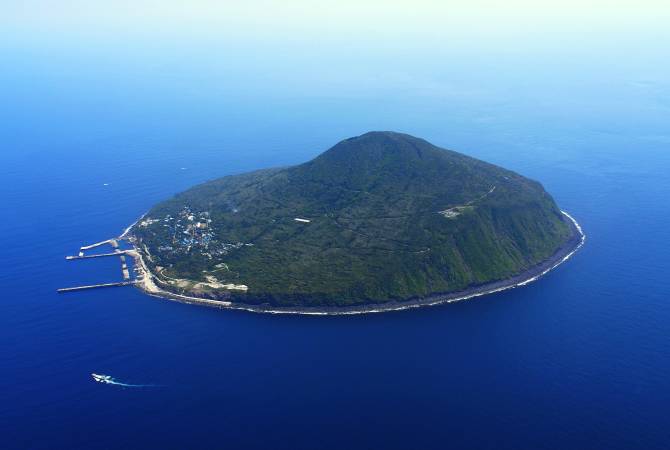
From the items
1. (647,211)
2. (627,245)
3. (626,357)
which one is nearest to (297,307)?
(626,357)

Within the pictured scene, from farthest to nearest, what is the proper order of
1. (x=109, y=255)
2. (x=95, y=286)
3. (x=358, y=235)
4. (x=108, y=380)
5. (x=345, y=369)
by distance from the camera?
(x=109, y=255)
(x=358, y=235)
(x=95, y=286)
(x=345, y=369)
(x=108, y=380)

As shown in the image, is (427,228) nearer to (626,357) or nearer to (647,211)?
(626,357)

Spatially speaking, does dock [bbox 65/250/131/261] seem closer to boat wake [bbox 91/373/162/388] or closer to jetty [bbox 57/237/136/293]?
jetty [bbox 57/237/136/293]

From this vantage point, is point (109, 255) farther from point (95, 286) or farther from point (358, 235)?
point (358, 235)

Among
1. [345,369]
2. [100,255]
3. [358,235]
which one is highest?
[100,255]

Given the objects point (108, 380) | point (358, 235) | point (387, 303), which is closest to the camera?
point (108, 380)

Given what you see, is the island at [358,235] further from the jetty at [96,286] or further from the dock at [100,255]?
the dock at [100,255]

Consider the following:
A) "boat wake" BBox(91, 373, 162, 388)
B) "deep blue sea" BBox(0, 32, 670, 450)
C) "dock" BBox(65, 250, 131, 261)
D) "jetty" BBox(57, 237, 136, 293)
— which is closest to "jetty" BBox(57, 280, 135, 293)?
"jetty" BBox(57, 237, 136, 293)

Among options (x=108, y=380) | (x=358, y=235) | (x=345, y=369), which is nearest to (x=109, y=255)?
(x=108, y=380)

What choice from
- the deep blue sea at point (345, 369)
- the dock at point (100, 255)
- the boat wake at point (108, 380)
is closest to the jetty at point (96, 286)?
the deep blue sea at point (345, 369)
